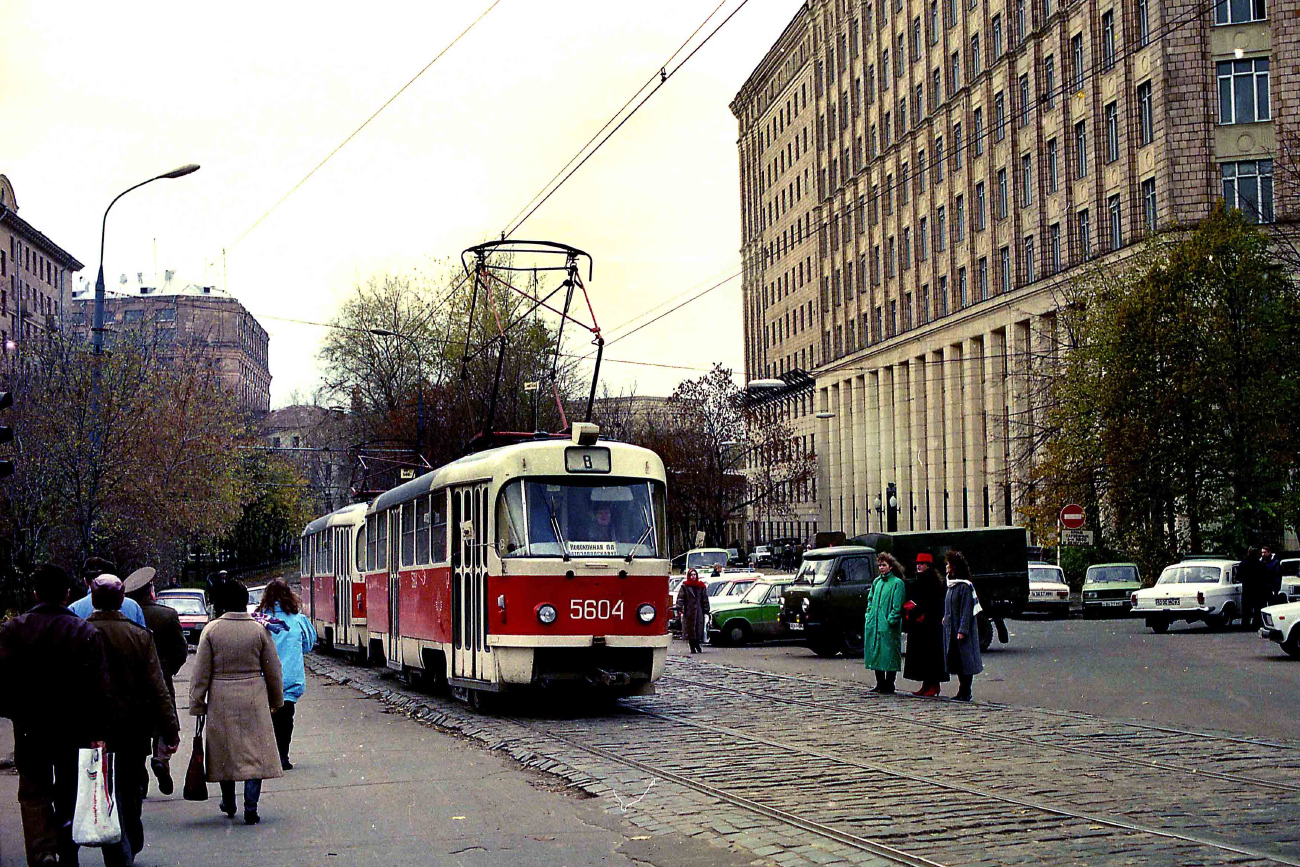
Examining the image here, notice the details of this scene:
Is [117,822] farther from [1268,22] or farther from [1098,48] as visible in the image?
[1098,48]

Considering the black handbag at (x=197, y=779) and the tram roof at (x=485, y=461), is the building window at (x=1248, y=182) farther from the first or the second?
the black handbag at (x=197, y=779)

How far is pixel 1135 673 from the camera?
2272 cm

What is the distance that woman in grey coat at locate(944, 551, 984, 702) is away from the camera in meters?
17.3

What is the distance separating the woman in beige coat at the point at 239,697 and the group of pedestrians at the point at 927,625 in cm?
917

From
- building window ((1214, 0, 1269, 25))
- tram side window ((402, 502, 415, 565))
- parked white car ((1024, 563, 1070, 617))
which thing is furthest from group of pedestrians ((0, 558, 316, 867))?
building window ((1214, 0, 1269, 25))

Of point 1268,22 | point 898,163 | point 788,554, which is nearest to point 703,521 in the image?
point 788,554

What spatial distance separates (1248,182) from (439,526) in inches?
1512

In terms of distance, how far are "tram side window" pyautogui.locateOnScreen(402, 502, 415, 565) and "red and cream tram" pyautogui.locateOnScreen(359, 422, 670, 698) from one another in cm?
299

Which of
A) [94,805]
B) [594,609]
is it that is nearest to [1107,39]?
[594,609]

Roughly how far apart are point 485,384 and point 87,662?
49849mm

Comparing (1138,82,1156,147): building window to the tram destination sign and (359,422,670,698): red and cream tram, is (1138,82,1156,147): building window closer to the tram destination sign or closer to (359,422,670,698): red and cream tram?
(359,422,670,698): red and cream tram

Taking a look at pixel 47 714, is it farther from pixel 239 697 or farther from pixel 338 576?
pixel 338 576

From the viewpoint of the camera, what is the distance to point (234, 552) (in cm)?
9150

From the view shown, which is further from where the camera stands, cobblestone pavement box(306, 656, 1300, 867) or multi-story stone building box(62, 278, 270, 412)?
multi-story stone building box(62, 278, 270, 412)
